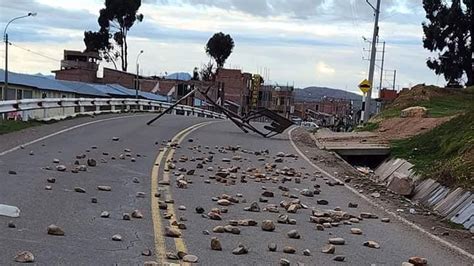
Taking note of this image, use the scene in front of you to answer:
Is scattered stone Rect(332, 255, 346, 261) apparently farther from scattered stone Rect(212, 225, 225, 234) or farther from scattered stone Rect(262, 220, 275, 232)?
scattered stone Rect(212, 225, 225, 234)

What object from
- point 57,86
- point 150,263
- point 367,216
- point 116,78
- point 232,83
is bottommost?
point 367,216

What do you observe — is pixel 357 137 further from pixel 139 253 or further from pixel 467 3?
pixel 467 3

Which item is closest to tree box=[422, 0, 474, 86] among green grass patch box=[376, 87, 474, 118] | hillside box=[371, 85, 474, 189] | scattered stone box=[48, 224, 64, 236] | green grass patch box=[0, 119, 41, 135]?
green grass patch box=[376, 87, 474, 118]

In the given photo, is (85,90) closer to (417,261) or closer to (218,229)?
(218,229)

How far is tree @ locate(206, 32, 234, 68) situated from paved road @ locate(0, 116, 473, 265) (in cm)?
8466

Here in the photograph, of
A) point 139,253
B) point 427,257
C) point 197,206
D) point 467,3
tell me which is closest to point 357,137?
point 197,206

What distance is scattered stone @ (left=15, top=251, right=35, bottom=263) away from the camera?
687cm

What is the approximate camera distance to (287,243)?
8789 millimetres

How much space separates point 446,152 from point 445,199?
13.2 feet

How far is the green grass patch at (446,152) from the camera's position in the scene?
46.3ft

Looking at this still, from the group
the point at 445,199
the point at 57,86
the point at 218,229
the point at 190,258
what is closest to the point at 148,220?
the point at 218,229

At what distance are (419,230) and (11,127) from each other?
606 inches

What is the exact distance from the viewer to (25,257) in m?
6.92

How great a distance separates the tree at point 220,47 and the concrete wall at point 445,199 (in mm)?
84919
